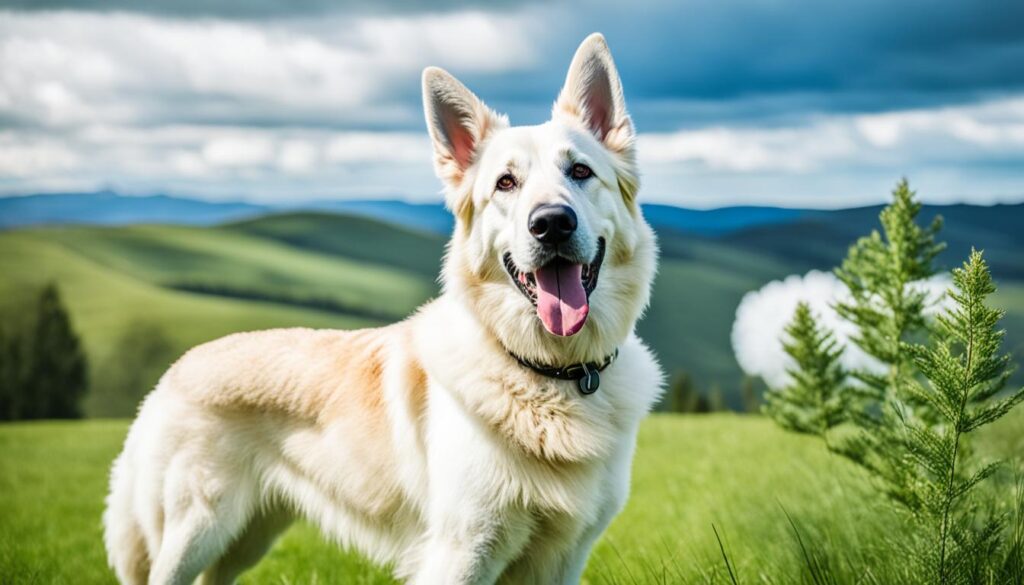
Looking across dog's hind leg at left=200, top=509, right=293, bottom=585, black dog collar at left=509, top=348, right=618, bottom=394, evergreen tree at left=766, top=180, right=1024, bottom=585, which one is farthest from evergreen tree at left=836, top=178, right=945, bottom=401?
dog's hind leg at left=200, top=509, right=293, bottom=585

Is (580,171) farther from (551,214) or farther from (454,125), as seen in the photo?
(454,125)

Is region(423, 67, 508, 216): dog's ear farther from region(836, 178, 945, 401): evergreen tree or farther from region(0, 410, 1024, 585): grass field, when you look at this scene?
region(836, 178, 945, 401): evergreen tree

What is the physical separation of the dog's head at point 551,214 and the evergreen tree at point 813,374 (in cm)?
155

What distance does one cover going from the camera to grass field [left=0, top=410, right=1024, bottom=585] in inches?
191

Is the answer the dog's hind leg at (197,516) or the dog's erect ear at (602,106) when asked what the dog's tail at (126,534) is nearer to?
the dog's hind leg at (197,516)

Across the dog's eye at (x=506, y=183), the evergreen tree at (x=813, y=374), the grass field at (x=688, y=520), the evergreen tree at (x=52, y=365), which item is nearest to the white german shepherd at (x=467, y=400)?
the dog's eye at (x=506, y=183)

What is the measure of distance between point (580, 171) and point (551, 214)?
0.55 metres

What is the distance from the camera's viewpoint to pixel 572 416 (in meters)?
4.34

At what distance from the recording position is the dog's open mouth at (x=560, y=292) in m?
4.15

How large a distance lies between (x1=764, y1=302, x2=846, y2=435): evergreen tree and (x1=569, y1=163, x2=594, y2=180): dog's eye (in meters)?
1.98

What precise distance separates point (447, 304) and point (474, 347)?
0.37 m

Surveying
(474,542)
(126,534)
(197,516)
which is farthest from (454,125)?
(126,534)

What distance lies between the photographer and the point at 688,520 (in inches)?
324

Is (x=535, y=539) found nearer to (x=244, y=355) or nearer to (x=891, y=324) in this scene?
(x=244, y=355)
